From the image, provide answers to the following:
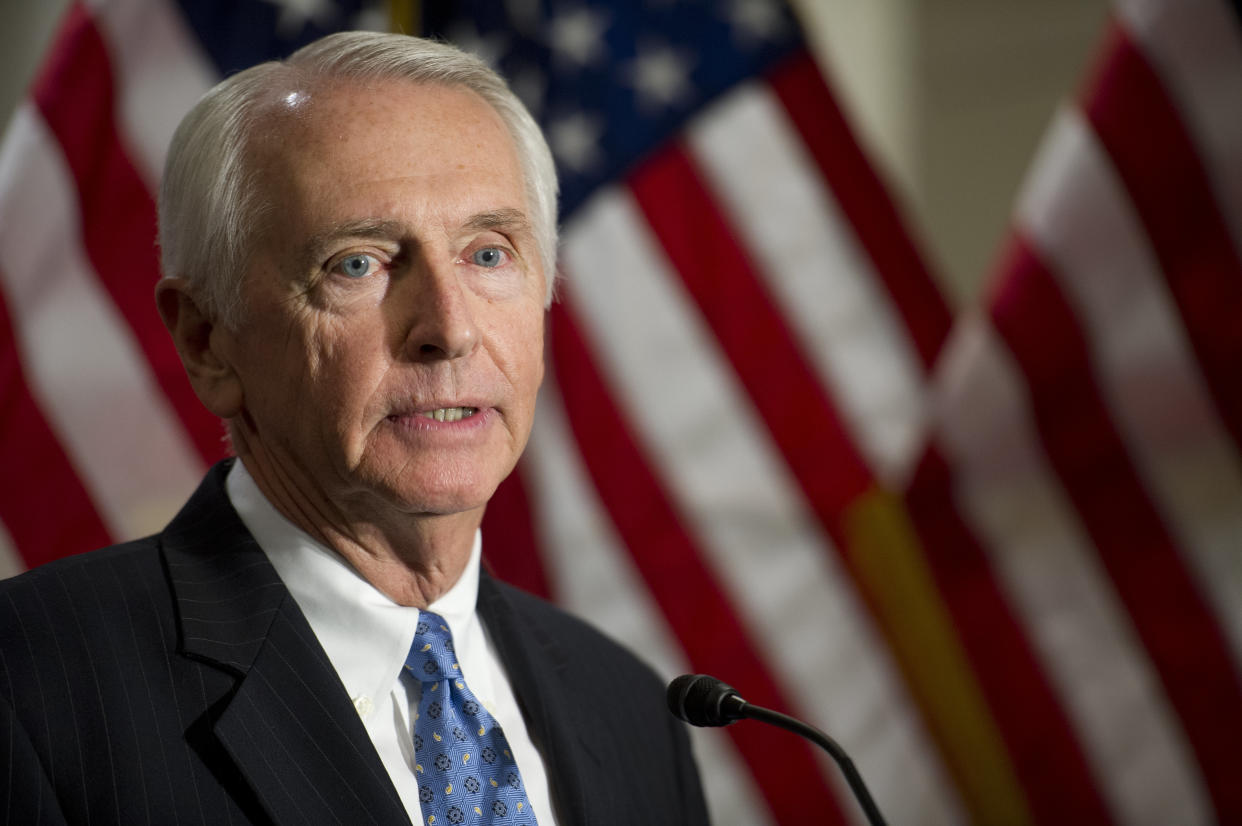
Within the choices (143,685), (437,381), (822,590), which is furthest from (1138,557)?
(143,685)

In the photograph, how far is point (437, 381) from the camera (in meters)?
1.36

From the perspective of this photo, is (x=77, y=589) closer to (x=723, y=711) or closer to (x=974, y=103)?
(x=723, y=711)

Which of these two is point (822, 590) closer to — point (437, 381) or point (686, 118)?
point (686, 118)

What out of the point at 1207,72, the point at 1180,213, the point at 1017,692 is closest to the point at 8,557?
the point at 1017,692

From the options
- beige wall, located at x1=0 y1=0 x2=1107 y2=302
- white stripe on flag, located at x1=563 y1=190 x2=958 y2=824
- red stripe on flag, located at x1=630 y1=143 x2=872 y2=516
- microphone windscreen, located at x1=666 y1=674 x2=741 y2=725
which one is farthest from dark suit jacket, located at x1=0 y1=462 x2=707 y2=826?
beige wall, located at x1=0 y1=0 x2=1107 y2=302

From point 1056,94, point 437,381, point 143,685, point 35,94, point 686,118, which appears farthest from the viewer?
point 1056,94

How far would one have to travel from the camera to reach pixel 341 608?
1.39 meters

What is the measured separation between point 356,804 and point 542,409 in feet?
6.06

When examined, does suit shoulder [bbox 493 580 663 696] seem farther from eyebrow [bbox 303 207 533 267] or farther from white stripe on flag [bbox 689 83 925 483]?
white stripe on flag [bbox 689 83 925 483]

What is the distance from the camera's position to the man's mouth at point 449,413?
1378mm

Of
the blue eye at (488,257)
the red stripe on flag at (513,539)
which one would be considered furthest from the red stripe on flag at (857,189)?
the blue eye at (488,257)

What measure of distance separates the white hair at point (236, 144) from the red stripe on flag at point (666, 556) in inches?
61.8

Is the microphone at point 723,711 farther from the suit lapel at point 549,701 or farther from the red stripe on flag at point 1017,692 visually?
the red stripe on flag at point 1017,692

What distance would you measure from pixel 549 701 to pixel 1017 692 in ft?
6.24
